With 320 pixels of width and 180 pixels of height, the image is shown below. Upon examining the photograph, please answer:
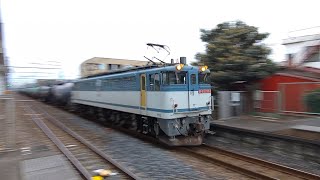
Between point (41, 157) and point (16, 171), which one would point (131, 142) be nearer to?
point (41, 157)

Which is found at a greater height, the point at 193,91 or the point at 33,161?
the point at 193,91

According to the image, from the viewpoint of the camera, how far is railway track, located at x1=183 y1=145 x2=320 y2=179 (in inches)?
323

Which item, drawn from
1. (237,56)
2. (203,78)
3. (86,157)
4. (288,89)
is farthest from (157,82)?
(288,89)

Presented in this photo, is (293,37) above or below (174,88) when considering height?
above

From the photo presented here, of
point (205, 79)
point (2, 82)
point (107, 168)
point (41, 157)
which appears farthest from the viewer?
point (205, 79)

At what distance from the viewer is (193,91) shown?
472 inches

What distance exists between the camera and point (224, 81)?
1722 cm

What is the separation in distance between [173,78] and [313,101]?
20.5 ft

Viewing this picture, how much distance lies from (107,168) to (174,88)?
3.89m

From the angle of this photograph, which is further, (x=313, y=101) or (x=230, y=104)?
(x=230, y=104)

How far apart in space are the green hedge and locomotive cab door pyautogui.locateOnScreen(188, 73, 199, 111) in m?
5.12


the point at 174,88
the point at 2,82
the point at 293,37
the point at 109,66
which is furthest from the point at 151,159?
the point at 109,66

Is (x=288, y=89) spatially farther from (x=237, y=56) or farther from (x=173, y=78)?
(x=173, y=78)

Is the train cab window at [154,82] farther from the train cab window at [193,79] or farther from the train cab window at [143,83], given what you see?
the train cab window at [193,79]
